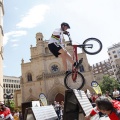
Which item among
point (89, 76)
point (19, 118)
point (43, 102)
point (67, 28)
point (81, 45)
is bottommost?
A: point (19, 118)

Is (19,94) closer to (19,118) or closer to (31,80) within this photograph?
(31,80)

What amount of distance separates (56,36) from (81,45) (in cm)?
91

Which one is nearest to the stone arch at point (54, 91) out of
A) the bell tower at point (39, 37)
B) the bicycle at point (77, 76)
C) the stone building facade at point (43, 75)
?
the stone building facade at point (43, 75)

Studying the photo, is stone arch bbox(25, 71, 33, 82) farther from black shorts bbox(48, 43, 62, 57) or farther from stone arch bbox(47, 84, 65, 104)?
black shorts bbox(48, 43, 62, 57)

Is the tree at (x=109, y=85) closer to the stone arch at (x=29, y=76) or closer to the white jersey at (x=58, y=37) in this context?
the stone arch at (x=29, y=76)

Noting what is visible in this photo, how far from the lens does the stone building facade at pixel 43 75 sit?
3838 centimetres

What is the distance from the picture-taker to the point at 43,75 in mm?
39344

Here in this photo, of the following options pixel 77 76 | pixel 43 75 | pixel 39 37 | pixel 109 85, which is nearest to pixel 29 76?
pixel 43 75

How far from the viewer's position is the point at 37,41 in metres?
43.2

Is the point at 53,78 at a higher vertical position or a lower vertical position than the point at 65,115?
higher

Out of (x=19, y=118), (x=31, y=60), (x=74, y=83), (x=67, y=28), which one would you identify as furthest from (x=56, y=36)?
(x=31, y=60)

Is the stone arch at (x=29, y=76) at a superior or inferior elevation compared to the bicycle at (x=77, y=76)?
superior

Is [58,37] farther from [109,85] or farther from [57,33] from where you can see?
[109,85]

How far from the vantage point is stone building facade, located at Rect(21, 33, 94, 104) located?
38.4 meters
